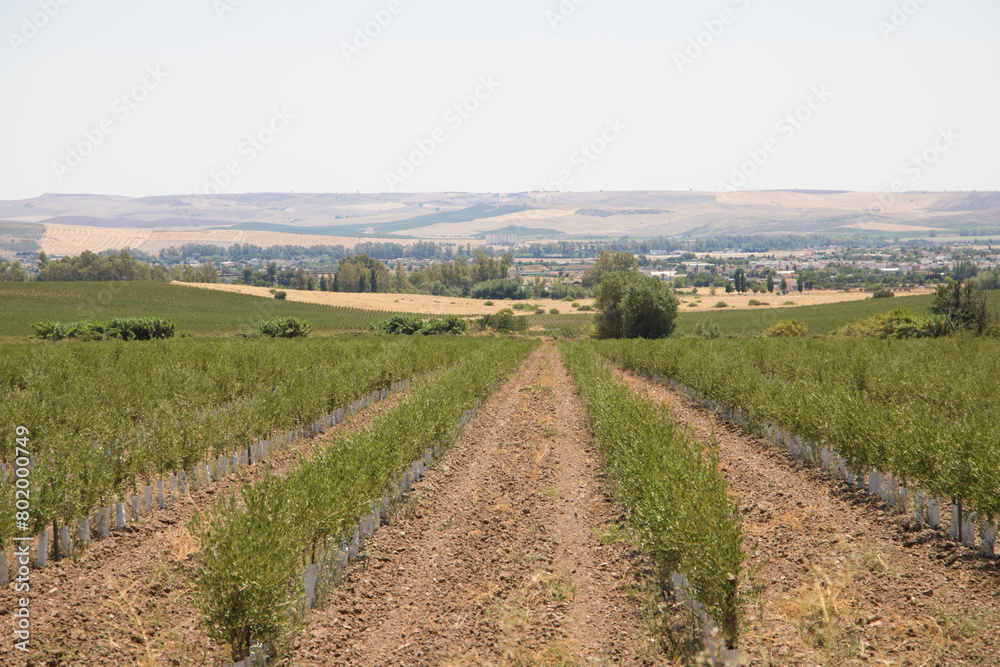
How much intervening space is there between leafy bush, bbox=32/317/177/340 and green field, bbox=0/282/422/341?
1349 centimetres

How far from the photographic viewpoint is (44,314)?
81938 millimetres

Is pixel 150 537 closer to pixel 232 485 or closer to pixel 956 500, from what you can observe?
pixel 232 485

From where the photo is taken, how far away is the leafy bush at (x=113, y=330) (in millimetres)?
56312

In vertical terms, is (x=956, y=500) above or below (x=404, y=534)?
above

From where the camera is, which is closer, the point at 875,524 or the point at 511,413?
the point at 875,524

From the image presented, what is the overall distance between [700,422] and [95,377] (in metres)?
20.9

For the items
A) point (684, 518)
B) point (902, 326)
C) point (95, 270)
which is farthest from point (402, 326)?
point (95, 270)

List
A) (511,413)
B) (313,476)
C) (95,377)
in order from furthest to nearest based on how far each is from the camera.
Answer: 1. (511,413)
2. (95,377)
3. (313,476)

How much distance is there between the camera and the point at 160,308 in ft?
323

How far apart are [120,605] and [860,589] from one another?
9846mm

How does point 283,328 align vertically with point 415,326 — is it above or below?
above

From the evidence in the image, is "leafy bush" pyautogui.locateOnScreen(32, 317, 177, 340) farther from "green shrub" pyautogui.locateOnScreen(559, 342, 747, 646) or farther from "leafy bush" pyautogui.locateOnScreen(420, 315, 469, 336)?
"green shrub" pyautogui.locateOnScreen(559, 342, 747, 646)

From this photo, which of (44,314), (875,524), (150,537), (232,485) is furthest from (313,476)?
(44,314)

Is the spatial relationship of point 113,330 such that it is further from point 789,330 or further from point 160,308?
point 789,330
